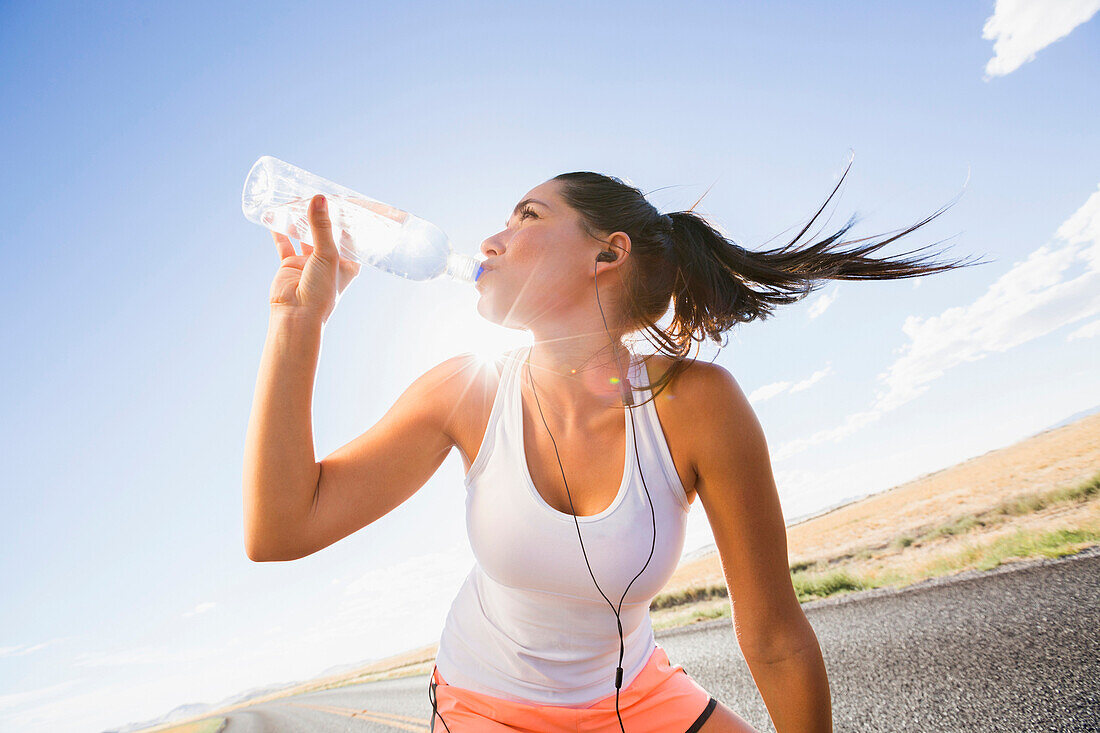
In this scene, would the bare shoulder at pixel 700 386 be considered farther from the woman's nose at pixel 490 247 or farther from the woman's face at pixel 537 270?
the woman's nose at pixel 490 247

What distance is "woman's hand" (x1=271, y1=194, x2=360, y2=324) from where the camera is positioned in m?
1.71

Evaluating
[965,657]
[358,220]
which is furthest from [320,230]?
[965,657]

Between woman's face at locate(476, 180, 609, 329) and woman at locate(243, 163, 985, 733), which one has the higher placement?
woman's face at locate(476, 180, 609, 329)

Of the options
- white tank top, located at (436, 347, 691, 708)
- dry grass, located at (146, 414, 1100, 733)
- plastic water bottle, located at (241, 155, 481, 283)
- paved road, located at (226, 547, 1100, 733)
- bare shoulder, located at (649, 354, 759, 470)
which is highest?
plastic water bottle, located at (241, 155, 481, 283)

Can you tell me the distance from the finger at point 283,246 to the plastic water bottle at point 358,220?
1176 mm

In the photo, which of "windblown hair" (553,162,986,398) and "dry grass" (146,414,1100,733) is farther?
"dry grass" (146,414,1100,733)

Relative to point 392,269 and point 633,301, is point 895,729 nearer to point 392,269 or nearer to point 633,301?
point 633,301

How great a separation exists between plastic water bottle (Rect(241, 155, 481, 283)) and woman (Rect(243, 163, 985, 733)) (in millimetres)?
1220

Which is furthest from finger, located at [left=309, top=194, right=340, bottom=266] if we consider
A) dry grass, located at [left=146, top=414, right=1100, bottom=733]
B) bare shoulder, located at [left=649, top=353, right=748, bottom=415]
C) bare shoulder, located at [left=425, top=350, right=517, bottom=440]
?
dry grass, located at [left=146, top=414, right=1100, bottom=733]

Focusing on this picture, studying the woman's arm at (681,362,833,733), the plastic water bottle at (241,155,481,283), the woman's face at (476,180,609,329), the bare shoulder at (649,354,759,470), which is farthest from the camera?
the plastic water bottle at (241,155,481,283)

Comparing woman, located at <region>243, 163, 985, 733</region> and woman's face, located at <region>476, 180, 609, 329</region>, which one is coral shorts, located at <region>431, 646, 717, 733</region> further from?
woman's face, located at <region>476, 180, 609, 329</region>

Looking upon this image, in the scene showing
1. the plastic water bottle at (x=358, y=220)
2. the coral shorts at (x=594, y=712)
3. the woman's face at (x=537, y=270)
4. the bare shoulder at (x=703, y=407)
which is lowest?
the coral shorts at (x=594, y=712)

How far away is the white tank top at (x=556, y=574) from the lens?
1578 millimetres

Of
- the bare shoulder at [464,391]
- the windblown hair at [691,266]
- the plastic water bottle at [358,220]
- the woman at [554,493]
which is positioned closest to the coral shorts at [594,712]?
the woman at [554,493]
